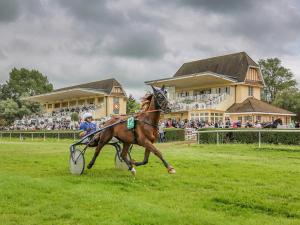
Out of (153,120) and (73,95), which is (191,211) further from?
(73,95)

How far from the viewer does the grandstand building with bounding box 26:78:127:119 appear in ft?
189

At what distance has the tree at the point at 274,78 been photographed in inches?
2950

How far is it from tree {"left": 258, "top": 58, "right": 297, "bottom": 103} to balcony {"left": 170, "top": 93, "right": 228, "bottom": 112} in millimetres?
32394

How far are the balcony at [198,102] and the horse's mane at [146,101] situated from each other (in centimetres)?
3285

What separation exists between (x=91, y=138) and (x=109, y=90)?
157 ft

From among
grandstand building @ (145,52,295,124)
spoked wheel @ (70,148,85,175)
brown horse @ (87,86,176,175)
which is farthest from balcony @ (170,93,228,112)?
brown horse @ (87,86,176,175)

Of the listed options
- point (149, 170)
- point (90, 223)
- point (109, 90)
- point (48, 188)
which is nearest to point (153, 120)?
point (149, 170)

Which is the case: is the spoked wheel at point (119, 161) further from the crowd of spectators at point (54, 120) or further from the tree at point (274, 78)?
the tree at point (274, 78)

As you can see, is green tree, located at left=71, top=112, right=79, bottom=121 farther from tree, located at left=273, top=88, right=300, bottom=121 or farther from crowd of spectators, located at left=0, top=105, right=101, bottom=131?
tree, located at left=273, top=88, right=300, bottom=121

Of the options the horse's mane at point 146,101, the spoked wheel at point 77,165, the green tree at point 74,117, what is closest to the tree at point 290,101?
the green tree at point 74,117

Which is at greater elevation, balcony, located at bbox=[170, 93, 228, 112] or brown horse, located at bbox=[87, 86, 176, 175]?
balcony, located at bbox=[170, 93, 228, 112]

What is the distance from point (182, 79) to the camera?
1812 inches

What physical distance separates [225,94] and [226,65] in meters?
5.23

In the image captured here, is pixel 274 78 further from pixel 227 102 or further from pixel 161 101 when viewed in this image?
pixel 161 101
